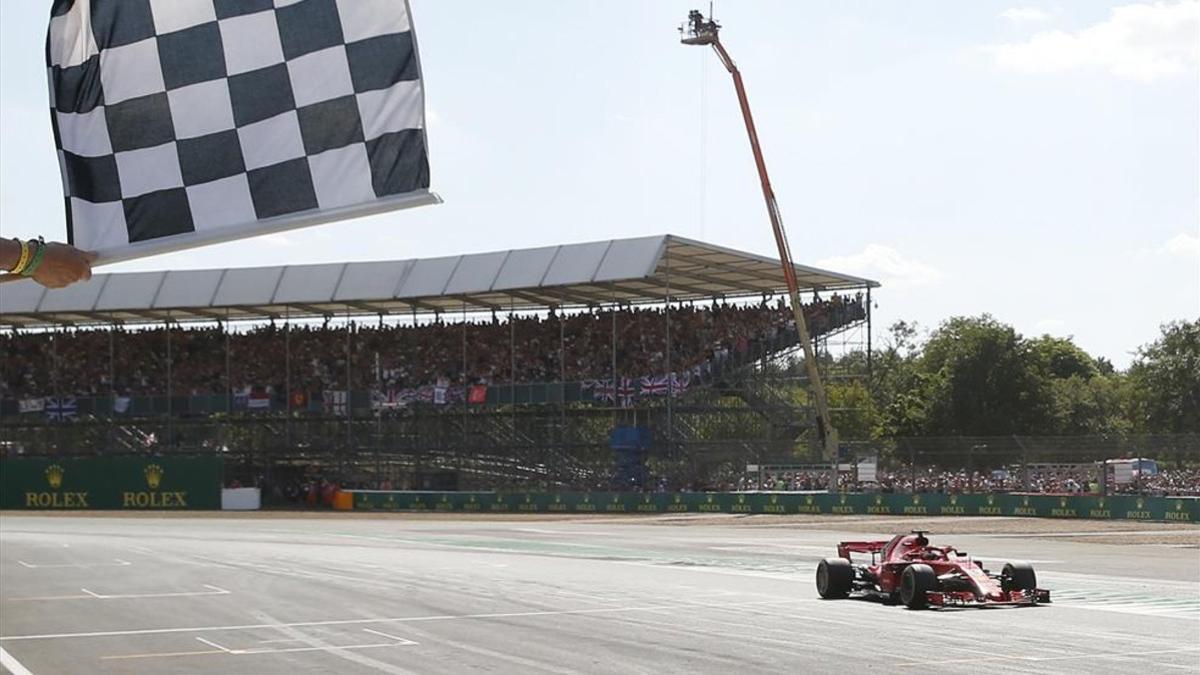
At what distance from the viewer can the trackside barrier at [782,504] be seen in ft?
131

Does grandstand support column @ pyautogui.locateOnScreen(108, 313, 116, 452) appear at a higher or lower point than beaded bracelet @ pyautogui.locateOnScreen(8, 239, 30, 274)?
higher

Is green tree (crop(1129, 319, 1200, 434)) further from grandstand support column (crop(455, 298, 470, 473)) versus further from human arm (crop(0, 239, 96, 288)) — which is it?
human arm (crop(0, 239, 96, 288))

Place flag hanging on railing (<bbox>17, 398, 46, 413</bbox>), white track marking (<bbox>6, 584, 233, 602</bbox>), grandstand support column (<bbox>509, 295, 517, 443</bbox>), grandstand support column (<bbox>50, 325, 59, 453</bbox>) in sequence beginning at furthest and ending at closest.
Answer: grandstand support column (<bbox>50, 325, 59, 453</bbox>) → flag hanging on railing (<bbox>17, 398, 46, 413</bbox>) → grandstand support column (<bbox>509, 295, 517, 443</bbox>) → white track marking (<bbox>6, 584, 233, 602</bbox>)

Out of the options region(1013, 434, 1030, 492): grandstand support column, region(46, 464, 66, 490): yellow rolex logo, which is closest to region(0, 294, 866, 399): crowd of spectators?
region(46, 464, 66, 490): yellow rolex logo

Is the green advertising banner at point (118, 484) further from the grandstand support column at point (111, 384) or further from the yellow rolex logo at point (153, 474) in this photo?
the grandstand support column at point (111, 384)

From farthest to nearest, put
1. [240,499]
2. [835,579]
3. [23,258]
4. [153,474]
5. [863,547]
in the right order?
[153,474]
[240,499]
[863,547]
[835,579]
[23,258]

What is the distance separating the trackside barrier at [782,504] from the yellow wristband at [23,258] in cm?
3722

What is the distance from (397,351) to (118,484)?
11.3 m

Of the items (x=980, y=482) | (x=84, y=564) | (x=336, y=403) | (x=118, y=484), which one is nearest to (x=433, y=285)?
(x=336, y=403)

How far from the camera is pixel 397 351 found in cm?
5944

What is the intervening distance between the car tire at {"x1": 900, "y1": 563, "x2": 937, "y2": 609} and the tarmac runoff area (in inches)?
14.7

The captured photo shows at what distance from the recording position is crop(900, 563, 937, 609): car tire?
1722 cm

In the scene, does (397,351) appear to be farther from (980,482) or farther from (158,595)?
(158,595)

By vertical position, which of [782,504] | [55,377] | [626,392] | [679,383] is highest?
[55,377]
